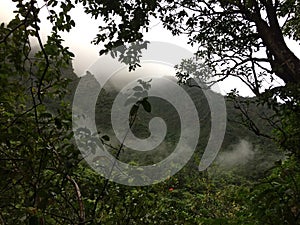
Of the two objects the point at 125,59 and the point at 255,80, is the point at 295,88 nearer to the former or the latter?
the point at 255,80

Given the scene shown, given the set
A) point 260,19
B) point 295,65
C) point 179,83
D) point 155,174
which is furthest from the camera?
point 179,83

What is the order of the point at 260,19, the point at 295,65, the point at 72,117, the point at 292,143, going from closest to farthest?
the point at 72,117 → the point at 292,143 → the point at 295,65 → the point at 260,19

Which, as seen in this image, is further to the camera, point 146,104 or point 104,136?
point 104,136

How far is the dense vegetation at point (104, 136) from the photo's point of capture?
2271 millimetres

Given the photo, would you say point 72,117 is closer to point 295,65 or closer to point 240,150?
point 295,65

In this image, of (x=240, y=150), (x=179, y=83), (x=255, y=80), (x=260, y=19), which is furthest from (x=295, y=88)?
(x=240, y=150)

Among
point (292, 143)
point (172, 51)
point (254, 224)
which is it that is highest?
point (172, 51)

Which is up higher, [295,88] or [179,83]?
[179,83]

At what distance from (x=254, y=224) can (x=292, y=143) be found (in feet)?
4.11

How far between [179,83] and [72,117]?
4.59 meters

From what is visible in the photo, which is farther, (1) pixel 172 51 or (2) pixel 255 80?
(2) pixel 255 80

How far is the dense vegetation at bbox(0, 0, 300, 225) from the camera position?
2.27m

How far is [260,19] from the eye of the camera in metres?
5.93

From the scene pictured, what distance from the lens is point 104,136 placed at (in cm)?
258
